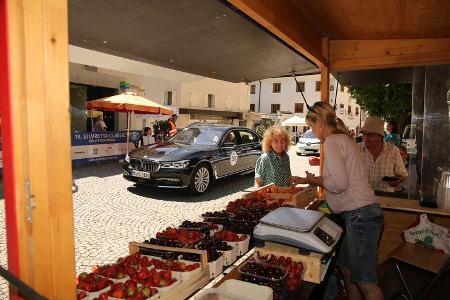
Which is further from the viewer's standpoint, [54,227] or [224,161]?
[224,161]

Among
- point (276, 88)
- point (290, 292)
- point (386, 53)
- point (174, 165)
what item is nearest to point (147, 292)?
point (290, 292)

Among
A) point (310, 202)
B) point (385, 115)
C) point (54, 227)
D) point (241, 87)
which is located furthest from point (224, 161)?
point (241, 87)

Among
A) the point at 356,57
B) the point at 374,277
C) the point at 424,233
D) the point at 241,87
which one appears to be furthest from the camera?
the point at 241,87

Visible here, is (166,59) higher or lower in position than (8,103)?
higher

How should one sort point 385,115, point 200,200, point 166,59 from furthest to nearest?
point 385,115 → point 200,200 → point 166,59

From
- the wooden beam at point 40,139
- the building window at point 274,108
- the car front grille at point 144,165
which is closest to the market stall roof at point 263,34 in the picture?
the wooden beam at point 40,139

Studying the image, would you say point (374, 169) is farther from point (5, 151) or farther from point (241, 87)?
point (241, 87)

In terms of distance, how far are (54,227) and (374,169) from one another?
13.9 ft

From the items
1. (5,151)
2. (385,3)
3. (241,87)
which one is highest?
(241,87)

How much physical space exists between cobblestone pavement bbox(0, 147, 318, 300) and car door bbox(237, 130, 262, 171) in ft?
2.01

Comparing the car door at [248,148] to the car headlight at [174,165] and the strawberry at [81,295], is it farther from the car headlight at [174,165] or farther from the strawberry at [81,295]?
the strawberry at [81,295]

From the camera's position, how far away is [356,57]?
187 inches

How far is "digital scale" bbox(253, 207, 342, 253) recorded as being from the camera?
7.46ft

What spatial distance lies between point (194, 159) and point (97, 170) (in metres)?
5.04
